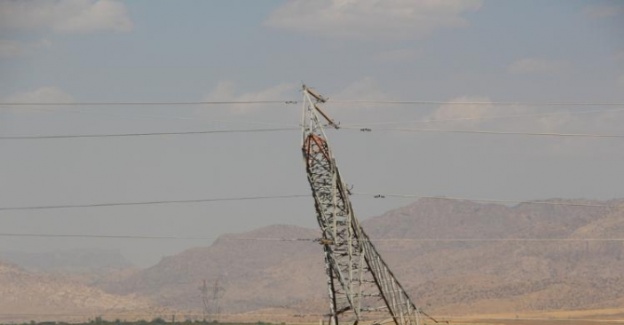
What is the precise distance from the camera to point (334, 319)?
6694cm

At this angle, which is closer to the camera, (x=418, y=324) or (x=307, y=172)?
(x=307, y=172)

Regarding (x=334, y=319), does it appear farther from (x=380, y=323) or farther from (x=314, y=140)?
(x=314, y=140)

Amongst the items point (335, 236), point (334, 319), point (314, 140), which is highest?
point (314, 140)

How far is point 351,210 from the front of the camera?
68000 mm

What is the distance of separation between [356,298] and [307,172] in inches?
281

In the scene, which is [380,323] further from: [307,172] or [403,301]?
[307,172]

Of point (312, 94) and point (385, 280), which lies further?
point (385, 280)

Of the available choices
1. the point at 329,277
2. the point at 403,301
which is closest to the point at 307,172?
the point at 329,277

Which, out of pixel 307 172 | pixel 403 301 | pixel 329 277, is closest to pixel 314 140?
pixel 307 172

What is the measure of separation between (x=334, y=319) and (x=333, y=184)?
23.0ft

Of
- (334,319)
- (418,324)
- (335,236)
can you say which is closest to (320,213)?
(335,236)

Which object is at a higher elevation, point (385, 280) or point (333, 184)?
point (333, 184)

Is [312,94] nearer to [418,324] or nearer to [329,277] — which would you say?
[329,277]

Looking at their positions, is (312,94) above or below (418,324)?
above
